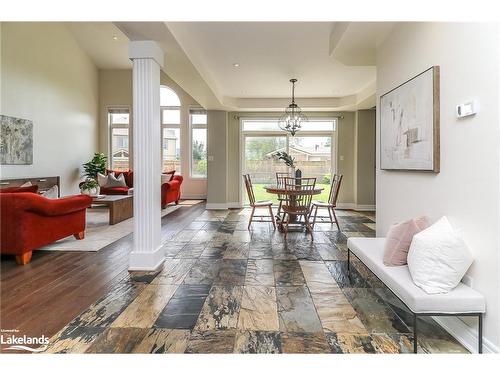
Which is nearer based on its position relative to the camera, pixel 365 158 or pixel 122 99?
→ pixel 365 158

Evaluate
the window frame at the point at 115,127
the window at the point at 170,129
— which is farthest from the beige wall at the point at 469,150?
the window frame at the point at 115,127

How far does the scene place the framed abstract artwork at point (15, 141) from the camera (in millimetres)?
5691

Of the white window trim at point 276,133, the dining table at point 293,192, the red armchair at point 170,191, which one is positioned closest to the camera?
the dining table at point 293,192

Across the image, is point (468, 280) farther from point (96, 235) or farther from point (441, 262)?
point (96, 235)

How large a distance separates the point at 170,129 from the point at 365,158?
5898 mm

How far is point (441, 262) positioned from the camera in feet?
5.61

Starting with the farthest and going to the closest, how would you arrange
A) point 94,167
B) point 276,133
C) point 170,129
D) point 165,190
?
point 170,129
point 94,167
point 276,133
point 165,190

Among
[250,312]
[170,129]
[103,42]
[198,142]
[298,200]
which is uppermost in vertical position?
[103,42]

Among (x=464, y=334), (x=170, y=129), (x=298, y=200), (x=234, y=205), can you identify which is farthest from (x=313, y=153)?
(x=464, y=334)

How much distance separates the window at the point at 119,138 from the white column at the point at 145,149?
6751 millimetres

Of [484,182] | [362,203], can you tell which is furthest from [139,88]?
[362,203]

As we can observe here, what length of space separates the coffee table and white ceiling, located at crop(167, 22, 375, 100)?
2808mm

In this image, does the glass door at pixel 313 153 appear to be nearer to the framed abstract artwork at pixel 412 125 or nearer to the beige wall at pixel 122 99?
the beige wall at pixel 122 99

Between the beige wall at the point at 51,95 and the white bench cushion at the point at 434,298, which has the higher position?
the beige wall at the point at 51,95
